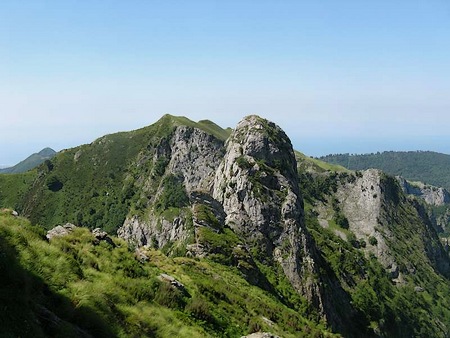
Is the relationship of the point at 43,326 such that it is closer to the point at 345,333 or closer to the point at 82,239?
the point at 82,239

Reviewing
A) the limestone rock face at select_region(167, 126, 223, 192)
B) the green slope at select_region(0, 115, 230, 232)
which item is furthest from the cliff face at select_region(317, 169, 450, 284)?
the green slope at select_region(0, 115, 230, 232)

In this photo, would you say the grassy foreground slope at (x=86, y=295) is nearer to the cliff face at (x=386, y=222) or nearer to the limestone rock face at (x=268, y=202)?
the limestone rock face at (x=268, y=202)

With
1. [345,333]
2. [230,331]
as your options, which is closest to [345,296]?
[345,333]

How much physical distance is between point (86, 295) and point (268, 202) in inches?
2535

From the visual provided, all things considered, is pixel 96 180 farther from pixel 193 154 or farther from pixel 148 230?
pixel 148 230

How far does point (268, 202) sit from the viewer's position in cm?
7638

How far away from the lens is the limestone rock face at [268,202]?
6794 centimetres

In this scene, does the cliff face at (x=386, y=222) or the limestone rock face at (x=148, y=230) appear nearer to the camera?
the limestone rock face at (x=148, y=230)

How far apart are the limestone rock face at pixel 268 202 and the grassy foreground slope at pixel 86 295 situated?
148 ft

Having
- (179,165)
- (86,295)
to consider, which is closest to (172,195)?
(179,165)

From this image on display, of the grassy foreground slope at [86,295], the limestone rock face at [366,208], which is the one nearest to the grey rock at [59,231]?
the grassy foreground slope at [86,295]

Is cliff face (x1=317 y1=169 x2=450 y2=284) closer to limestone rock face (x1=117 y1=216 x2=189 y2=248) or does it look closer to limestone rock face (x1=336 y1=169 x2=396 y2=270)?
limestone rock face (x1=336 y1=169 x2=396 y2=270)

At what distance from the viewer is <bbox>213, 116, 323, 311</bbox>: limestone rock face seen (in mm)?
67938

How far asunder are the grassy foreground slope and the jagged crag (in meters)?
0.14
